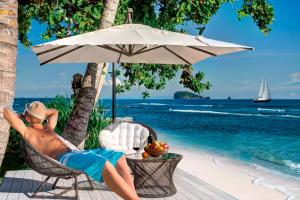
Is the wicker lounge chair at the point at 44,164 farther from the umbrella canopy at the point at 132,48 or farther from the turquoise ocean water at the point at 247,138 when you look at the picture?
the turquoise ocean water at the point at 247,138

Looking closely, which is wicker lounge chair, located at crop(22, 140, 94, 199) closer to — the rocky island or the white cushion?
the white cushion

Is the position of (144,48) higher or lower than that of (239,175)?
higher

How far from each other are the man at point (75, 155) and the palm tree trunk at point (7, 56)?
0.89 meters

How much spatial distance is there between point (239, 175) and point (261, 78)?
66464mm

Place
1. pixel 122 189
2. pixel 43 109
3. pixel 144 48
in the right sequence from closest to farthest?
pixel 122 189
pixel 43 109
pixel 144 48

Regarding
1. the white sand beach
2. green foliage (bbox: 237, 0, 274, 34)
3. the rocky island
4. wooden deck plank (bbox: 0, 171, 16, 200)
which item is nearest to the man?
wooden deck plank (bbox: 0, 171, 16, 200)

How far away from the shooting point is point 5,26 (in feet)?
20.9

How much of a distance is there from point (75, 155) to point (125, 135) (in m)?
2.14

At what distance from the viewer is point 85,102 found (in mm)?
8359

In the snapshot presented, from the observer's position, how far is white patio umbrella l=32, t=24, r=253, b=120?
5.45 meters

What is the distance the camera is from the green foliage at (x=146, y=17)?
1020cm

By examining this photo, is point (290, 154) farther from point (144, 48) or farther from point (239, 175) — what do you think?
point (144, 48)

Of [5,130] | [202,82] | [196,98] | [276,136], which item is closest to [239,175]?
[202,82]

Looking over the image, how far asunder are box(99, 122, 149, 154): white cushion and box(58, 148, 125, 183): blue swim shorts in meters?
1.85
